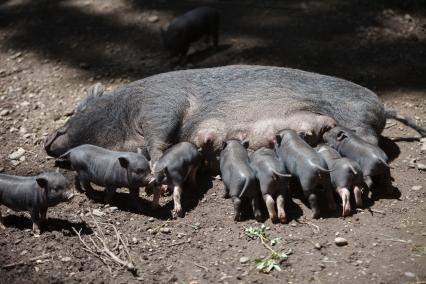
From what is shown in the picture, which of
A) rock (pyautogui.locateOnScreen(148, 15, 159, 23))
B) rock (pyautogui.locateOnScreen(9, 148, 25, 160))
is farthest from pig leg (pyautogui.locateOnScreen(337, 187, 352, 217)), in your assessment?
rock (pyautogui.locateOnScreen(148, 15, 159, 23))

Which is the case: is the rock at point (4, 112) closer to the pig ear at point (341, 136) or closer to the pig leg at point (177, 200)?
the pig leg at point (177, 200)

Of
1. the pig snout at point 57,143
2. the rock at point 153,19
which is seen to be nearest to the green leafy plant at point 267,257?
the pig snout at point 57,143

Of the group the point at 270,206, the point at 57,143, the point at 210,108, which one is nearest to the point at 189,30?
the point at 210,108

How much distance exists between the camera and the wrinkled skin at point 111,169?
15.9 feet

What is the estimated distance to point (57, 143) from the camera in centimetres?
588

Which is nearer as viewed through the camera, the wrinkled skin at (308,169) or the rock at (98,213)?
the wrinkled skin at (308,169)

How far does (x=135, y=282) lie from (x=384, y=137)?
10.5ft

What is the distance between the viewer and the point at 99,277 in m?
4.18

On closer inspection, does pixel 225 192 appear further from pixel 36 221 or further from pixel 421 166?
pixel 421 166

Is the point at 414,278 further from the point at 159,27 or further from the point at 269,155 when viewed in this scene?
the point at 159,27

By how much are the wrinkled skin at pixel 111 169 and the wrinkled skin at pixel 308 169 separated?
113 cm

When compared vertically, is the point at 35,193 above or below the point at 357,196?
above

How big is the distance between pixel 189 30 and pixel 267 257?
4204mm

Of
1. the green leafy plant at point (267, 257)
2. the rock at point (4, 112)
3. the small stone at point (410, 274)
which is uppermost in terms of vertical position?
the small stone at point (410, 274)
